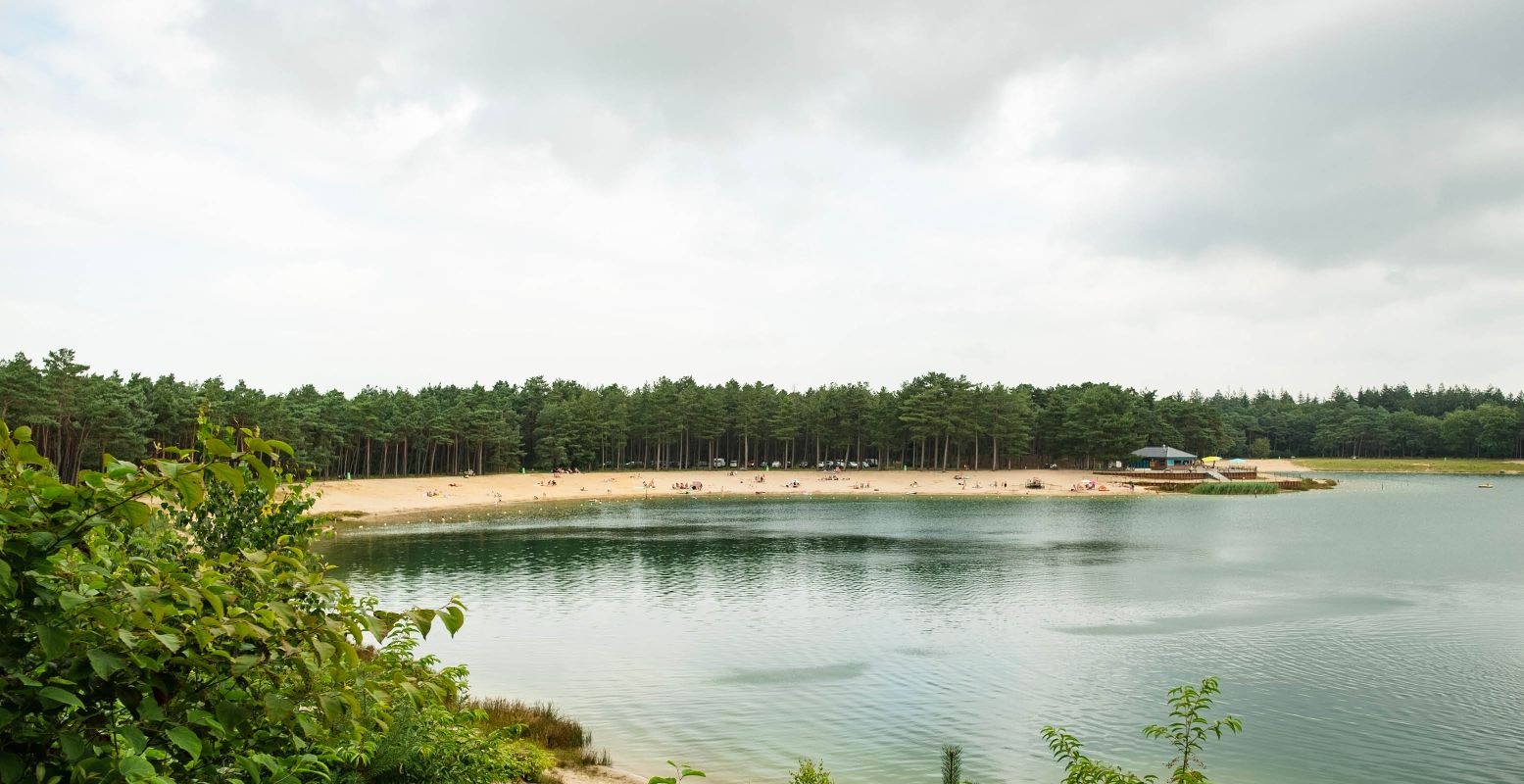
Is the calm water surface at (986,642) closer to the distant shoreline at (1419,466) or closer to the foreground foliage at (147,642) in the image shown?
the foreground foliage at (147,642)

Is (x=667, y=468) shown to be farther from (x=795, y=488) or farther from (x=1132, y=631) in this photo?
(x=1132, y=631)

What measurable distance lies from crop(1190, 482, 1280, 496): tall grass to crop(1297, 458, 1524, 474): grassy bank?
72.8m

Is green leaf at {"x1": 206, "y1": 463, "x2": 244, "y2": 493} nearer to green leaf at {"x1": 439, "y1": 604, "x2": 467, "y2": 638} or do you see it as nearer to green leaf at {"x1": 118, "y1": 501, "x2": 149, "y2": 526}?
green leaf at {"x1": 118, "y1": 501, "x2": 149, "y2": 526}

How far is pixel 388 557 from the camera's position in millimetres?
49594

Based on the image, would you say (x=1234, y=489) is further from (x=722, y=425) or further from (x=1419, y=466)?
(x=1419, y=466)

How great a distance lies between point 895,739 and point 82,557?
17.8m

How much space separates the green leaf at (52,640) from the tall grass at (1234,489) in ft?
402

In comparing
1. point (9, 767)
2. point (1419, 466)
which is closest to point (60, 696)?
point (9, 767)

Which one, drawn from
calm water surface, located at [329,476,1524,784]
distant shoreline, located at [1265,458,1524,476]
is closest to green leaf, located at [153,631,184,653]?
calm water surface, located at [329,476,1524,784]

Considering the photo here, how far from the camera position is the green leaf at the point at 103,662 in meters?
3.21

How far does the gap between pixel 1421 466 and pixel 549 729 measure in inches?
8278

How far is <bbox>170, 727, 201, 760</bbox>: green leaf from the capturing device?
3326 millimetres

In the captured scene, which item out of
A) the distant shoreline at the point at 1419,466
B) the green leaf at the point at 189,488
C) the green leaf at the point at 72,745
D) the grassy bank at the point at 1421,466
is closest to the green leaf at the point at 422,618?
the green leaf at the point at 189,488

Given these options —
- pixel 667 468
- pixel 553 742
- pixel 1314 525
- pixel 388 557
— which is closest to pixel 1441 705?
pixel 553 742
